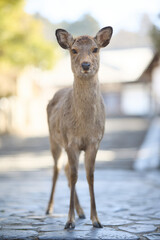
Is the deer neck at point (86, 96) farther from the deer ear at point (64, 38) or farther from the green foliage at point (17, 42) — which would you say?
the green foliage at point (17, 42)

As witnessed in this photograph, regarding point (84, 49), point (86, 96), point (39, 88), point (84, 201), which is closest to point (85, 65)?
point (84, 49)

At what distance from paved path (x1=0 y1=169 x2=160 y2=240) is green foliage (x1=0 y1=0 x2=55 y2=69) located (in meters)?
8.95

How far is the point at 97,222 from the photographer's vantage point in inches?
166

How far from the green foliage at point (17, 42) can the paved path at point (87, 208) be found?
29.4 feet

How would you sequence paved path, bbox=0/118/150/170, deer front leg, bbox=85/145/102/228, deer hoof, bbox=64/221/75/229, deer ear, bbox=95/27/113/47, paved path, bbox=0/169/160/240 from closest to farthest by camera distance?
paved path, bbox=0/169/160/240 < deer hoof, bbox=64/221/75/229 < deer front leg, bbox=85/145/102/228 < deer ear, bbox=95/27/113/47 < paved path, bbox=0/118/150/170

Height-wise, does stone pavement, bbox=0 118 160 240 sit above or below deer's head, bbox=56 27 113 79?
below

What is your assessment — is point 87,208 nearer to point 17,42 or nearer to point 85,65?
point 85,65

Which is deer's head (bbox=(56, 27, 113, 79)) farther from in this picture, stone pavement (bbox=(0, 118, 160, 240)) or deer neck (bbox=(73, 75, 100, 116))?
stone pavement (bbox=(0, 118, 160, 240))

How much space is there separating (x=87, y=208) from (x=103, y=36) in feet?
7.41

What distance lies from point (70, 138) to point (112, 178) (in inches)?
189

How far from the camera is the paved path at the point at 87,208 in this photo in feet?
13.1

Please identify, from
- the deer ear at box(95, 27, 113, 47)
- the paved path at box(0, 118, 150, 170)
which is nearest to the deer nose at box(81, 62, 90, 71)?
the deer ear at box(95, 27, 113, 47)

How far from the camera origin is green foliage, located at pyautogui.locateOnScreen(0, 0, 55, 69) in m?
16.6

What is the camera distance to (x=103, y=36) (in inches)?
175
